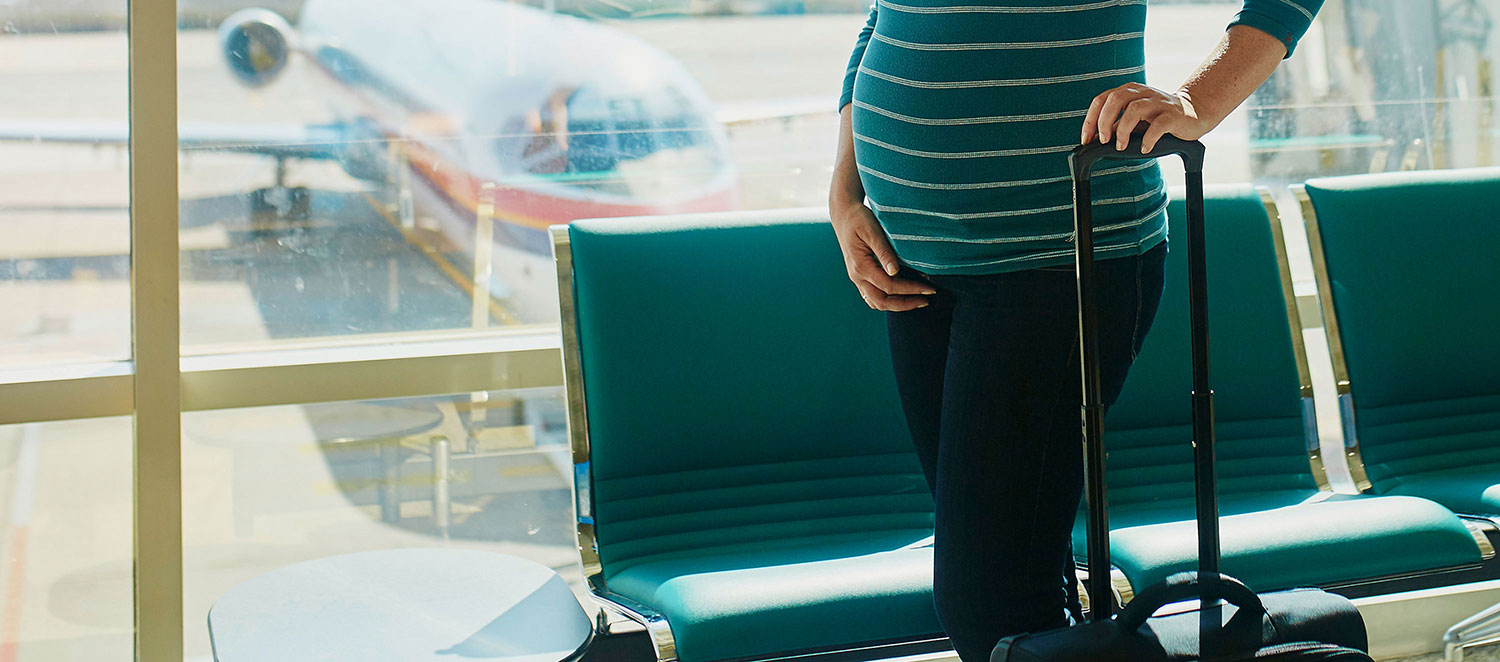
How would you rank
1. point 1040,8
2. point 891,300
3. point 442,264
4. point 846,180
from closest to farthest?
point 1040,8
point 891,300
point 846,180
point 442,264

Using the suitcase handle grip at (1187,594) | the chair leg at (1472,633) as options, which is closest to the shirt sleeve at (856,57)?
the suitcase handle grip at (1187,594)

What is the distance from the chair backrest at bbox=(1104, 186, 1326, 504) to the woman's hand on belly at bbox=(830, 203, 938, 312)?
86 centimetres

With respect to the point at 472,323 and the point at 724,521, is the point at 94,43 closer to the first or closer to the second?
the point at 472,323

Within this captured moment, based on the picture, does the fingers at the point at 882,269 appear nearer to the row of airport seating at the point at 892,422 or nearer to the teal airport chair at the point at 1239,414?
the row of airport seating at the point at 892,422

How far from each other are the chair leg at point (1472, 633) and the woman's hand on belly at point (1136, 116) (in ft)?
5.16

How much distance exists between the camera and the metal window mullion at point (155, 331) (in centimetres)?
190

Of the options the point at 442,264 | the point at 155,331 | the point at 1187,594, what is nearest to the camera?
the point at 1187,594

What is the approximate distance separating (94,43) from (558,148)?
827 millimetres

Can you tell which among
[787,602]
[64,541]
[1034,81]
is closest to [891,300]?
[1034,81]

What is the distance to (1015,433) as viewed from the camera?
1221mm

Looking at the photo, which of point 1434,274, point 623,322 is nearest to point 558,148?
point 623,322

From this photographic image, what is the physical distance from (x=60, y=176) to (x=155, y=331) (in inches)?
14.7

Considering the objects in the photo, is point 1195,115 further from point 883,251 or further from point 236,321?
point 236,321

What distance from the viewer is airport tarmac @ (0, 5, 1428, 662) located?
206 centimetres
